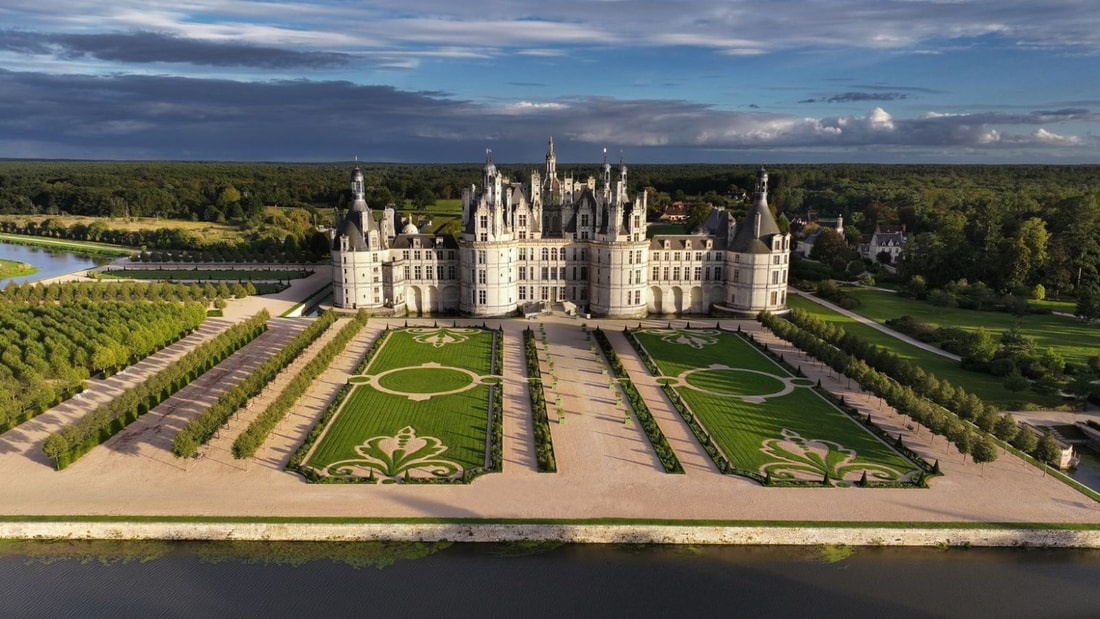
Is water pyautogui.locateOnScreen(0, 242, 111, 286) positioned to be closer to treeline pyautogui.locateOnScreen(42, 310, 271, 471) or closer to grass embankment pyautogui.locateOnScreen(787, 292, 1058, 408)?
treeline pyautogui.locateOnScreen(42, 310, 271, 471)

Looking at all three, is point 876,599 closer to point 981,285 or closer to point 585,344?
point 585,344

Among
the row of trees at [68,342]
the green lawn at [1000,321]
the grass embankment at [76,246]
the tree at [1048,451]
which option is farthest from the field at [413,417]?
the grass embankment at [76,246]

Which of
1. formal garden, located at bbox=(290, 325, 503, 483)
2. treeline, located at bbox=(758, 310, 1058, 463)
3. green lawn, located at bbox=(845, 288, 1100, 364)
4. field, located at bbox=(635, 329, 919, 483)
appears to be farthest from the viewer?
green lawn, located at bbox=(845, 288, 1100, 364)

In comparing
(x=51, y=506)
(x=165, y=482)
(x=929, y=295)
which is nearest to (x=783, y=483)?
(x=165, y=482)

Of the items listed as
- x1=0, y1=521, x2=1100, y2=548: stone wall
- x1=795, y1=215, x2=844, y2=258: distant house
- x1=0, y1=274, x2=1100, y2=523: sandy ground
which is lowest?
x1=0, y1=521, x2=1100, y2=548: stone wall

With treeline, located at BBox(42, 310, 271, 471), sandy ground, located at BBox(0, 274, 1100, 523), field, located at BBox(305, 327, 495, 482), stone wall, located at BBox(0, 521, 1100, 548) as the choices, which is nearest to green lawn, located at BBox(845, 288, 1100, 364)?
sandy ground, located at BBox(0, 274, 1100, 523)

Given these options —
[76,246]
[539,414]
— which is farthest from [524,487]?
[76,246]

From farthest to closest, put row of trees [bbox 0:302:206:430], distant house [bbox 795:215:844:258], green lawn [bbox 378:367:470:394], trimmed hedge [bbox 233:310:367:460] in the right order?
distant house [bbox 795:215:844:258] → green lawn [bbox 378:367:470:394] → row of trees [bbox 0:302:206:430] → trimmed hedge [bbox 233:310:367:460]
